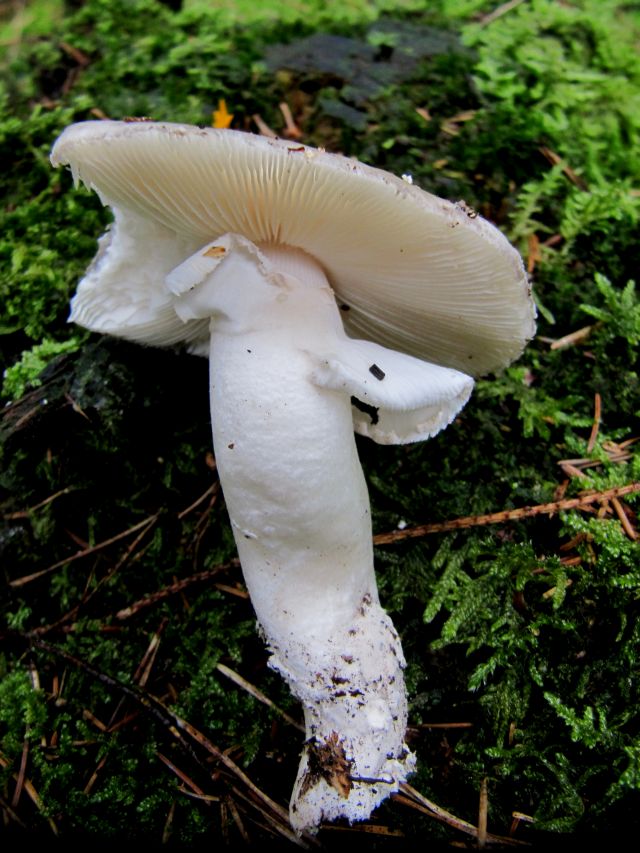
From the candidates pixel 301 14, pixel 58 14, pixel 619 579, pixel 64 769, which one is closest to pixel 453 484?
pixel 619 579

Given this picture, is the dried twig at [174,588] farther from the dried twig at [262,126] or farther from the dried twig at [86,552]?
the dried twig at [262,126]

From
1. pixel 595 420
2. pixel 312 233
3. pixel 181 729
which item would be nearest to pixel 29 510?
pixel 181 729

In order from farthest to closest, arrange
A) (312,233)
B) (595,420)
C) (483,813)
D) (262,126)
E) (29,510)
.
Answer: (262,126), (595,420), (29,510), (483,813), (312,233)

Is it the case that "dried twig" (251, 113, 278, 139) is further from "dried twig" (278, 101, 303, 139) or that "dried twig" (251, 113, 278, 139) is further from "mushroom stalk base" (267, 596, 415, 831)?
"mushroom stalk base" (267, 596, 415, 831)

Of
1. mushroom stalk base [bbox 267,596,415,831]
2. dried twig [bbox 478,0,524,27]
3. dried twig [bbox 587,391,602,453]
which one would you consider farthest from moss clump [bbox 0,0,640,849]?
dried twig [bbox 478,0,524,27]

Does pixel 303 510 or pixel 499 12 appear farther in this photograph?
pixel 499 12

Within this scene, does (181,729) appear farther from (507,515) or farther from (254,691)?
(507,515)
